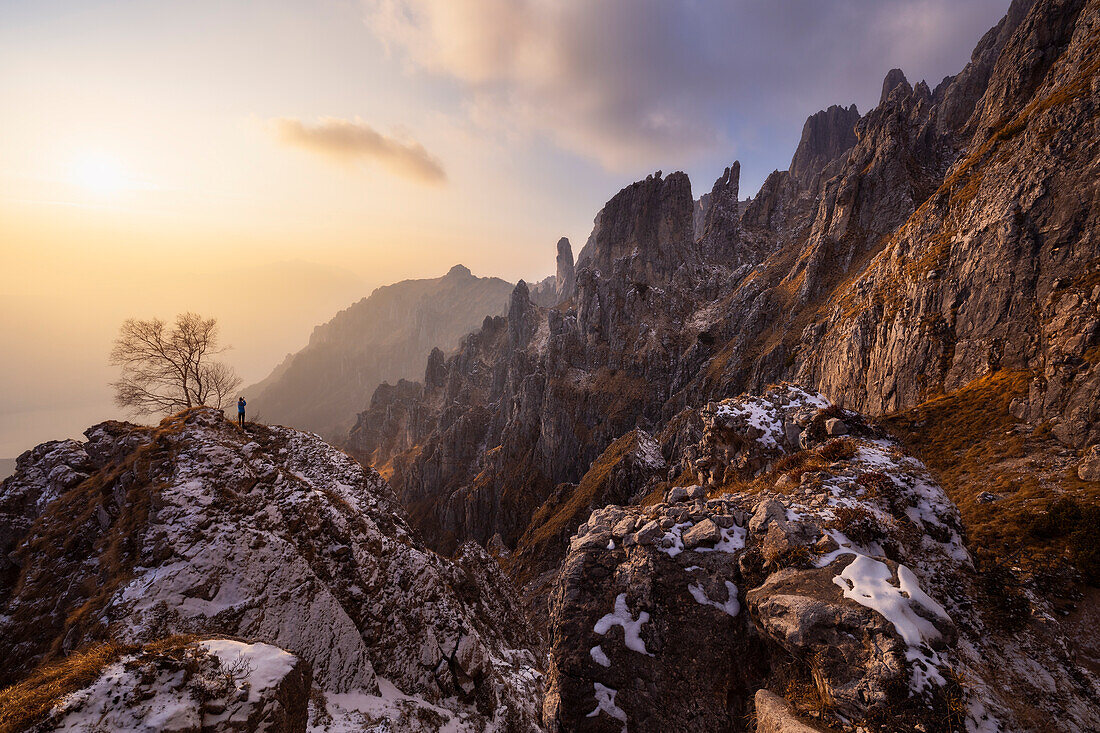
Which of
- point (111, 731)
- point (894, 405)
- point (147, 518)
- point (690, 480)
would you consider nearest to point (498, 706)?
point (111, 731)

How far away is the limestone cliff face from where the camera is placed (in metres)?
26.4

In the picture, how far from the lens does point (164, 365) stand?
102 ft

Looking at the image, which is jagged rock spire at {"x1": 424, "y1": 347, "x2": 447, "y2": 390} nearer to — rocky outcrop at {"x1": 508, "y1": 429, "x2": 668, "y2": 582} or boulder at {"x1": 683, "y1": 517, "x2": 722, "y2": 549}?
A: rocky outcrop at {"x1": 508, "y1": 429, "x2": 668, "y2": 582}

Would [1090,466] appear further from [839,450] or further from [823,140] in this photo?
[823,140]

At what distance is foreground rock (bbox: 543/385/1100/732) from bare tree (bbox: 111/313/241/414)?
36546 millimetres

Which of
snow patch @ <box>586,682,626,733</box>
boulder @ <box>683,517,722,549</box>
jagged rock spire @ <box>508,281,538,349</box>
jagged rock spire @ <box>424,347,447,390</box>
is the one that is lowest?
snow patch @ <box>586,682,626,733</box>

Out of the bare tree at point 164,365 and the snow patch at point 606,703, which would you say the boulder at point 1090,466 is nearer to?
the snow patch at point 606,703

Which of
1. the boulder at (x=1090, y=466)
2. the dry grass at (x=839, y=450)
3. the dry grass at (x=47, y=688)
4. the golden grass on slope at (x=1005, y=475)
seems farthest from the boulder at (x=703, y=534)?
the boulder at (x=1090, y=466)

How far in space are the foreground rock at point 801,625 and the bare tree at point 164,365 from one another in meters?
36.5

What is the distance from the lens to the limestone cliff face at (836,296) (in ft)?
86.6

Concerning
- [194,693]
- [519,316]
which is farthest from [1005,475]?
[519,316]

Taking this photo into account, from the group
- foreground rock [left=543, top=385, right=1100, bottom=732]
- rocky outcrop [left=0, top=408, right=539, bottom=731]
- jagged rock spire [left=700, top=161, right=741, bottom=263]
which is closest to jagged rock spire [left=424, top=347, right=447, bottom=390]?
jagged rock spire [left=700, top=161, right=741, bottom=263]

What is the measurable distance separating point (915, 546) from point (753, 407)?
45.8 feet

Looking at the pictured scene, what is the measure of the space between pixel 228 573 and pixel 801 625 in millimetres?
21714
